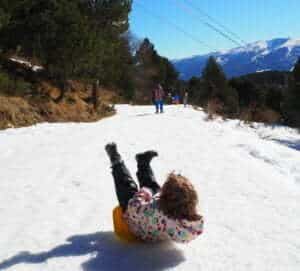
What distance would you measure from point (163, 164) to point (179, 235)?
13.8 ft

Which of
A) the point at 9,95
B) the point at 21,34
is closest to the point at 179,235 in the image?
the point at 9,95

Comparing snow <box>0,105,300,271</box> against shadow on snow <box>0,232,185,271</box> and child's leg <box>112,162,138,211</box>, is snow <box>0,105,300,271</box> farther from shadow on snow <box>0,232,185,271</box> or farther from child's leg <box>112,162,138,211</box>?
child's leg <box>112,162,138,211</box>

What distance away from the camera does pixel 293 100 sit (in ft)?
129

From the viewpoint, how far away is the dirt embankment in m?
13.4

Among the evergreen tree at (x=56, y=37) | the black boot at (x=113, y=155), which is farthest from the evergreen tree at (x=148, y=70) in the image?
the black boot at (x=113, y=155)

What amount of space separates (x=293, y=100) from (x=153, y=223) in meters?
38.5

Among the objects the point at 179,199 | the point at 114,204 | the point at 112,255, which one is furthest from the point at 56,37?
the point at 179,199

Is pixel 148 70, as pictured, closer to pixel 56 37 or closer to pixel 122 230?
pixel 56 37

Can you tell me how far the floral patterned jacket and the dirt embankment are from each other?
983cm

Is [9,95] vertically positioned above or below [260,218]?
above

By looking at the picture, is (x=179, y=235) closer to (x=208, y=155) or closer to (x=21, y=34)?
(x=208, y=155)

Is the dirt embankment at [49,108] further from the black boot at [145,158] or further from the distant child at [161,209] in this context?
the distant child at [161,209]

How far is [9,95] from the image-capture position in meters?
14.8

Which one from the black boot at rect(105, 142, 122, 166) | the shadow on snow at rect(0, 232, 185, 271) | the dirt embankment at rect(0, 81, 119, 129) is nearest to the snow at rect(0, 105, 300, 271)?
the shadow on snow at rect(0, 232, 185, 271)
